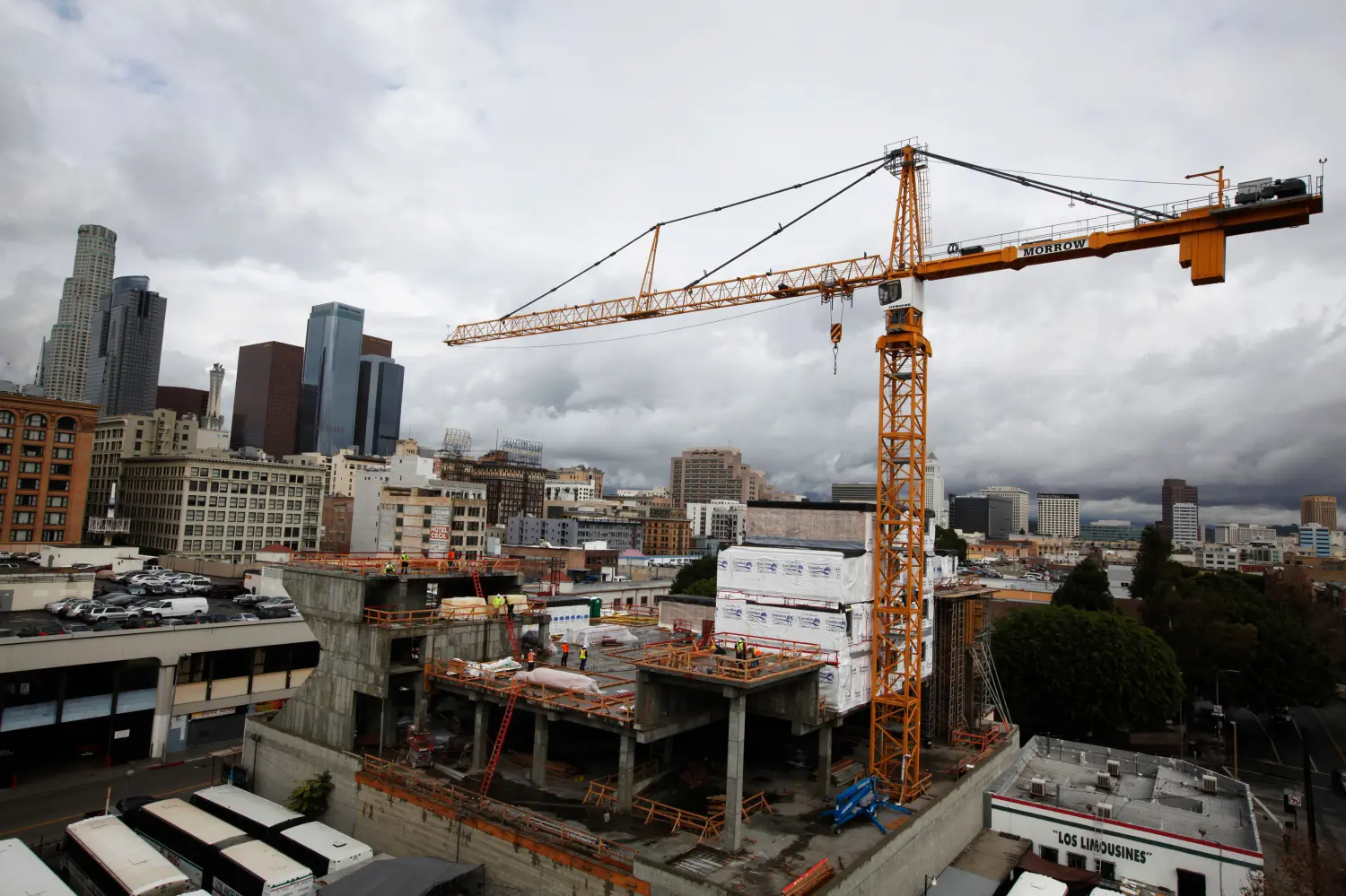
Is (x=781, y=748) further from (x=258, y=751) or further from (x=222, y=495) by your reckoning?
(x=222, y=495)

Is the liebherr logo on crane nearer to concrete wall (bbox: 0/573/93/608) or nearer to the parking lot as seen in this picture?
the parking lot

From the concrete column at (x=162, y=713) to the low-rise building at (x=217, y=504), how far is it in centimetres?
6223

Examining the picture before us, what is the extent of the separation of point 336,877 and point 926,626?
2719 cm

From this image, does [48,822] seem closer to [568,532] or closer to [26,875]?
[26,875]

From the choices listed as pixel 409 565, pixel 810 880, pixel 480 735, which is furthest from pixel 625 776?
pixel 409 565

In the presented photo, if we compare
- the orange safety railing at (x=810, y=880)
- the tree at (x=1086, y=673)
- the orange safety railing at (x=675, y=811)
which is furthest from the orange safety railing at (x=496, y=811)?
the tree at (x=1086, y=673)

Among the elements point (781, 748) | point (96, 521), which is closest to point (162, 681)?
point (781, 748)

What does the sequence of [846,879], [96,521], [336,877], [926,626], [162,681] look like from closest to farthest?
[846,879] < [336,877] < [926,626] < [162,681] < [96,521]

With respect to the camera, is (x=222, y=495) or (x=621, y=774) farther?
(x=222, y=495)

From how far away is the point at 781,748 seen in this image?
35469 mm

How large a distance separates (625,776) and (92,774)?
31.1m

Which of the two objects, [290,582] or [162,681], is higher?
[290,582]

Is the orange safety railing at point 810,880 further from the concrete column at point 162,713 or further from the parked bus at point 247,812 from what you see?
the concrete column at point 162,713

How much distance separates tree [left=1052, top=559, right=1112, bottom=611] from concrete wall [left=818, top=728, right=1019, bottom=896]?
40.4 m
